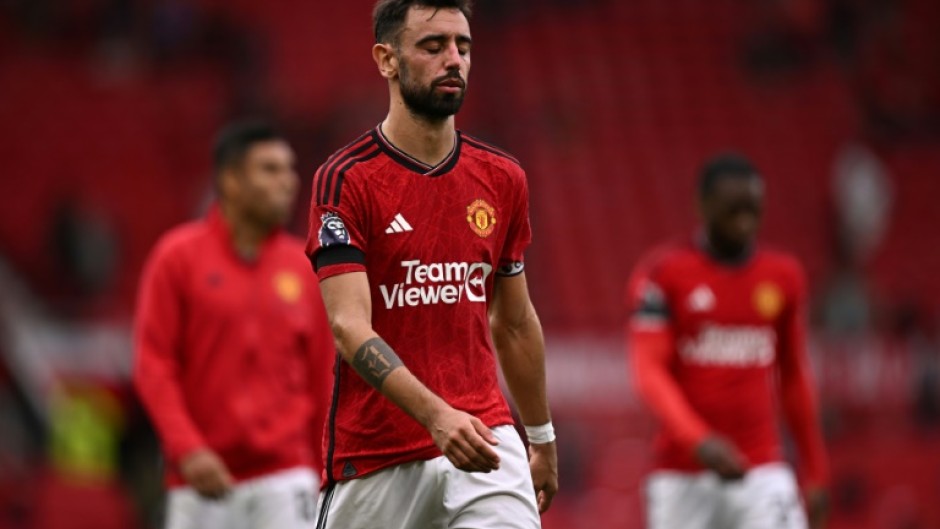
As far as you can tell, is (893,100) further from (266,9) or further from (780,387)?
(780,387)

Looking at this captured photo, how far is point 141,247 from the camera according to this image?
17.0 metres

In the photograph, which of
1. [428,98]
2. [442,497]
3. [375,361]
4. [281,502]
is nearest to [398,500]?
[442,497]

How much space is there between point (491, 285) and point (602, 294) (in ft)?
45.2

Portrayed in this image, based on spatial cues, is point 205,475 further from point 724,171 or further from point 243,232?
point 724,171

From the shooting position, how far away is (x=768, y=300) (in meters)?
8.03

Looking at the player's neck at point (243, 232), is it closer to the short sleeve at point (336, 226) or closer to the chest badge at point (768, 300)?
the chest badge at point (768, 300)

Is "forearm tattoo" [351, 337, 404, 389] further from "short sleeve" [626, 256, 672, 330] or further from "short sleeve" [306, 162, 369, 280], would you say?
"short sleeve" [626, 256, 672, 330]

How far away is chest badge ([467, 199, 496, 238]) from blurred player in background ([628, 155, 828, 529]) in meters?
2.85

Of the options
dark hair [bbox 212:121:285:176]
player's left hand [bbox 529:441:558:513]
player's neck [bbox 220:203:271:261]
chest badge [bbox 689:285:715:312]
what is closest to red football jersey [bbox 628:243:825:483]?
chest badge [bbox 689:285:715:312]

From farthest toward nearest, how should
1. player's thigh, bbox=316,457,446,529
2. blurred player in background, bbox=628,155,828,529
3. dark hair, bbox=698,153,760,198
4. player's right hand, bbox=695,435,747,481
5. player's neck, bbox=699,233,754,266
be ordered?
player's neck, bbox=699,233,754,266 < dark hair, bbox=698,153,760,198 < blurred player in background, bbox=628,155,828,529 < player's right hand, bbox=695,435,747,481 < player's thigh, bbox=316,457,446,529

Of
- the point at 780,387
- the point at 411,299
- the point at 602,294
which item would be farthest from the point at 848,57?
the point at 411,299

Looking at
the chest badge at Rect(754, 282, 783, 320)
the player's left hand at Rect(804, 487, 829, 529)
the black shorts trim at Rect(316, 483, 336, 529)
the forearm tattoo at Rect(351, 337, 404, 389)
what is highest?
the forearm tattoo at Rect(351, 337, 404, 389)

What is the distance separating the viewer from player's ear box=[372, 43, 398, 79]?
16.2 ft

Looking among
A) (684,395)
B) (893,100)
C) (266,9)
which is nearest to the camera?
(684,395)
